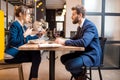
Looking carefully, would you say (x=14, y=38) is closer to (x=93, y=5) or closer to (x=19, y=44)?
(x=19, y=44)

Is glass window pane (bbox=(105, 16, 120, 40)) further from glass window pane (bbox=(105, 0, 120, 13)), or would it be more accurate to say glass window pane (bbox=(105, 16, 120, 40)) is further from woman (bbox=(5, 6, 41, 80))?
woman (bbox=(5, 6, 41, 80))

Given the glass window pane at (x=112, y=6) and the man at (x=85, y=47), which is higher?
the glass window pane at (x=112, y=6)

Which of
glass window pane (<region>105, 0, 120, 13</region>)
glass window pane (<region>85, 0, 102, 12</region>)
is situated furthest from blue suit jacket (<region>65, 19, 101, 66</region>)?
glass window pane (<region>105, 0, 120, 13</region>)

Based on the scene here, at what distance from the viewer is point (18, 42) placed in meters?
3.47

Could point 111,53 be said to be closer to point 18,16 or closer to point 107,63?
point 107,63

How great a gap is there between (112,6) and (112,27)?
503mm

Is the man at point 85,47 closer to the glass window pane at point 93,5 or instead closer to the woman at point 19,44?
the woman at point 19,44

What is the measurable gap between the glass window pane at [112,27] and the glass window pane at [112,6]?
0.17 meters

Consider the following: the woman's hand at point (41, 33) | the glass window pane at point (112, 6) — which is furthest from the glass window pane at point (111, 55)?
the woman's hand at point (41, 33)

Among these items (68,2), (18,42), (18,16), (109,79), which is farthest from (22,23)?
(68,2)

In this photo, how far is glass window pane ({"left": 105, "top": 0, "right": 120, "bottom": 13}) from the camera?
18.7 feet

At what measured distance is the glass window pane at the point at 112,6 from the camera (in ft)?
18.7

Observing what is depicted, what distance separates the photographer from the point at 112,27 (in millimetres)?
5711

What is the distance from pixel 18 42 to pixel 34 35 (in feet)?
2.11
